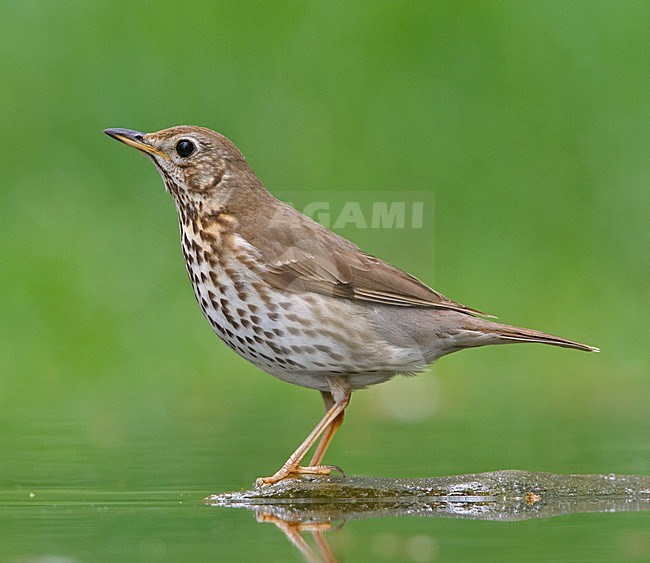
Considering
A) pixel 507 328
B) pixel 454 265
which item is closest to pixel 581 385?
pixel 454 265

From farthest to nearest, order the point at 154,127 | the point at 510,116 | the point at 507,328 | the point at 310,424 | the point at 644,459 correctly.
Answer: the point at 510,116
the point at 154,127
the point at 310,424
the point at 644,459
the point at 507,328

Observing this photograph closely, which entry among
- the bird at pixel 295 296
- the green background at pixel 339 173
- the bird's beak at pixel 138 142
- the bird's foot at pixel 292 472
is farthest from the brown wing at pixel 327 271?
the green background at pixel 339 173

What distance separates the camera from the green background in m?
16.1

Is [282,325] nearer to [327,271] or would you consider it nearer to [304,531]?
[327,271]

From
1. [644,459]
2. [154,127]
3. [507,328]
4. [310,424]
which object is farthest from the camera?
[154,127]

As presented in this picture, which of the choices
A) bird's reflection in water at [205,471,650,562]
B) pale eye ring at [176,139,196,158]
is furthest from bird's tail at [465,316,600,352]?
pale eye ring at [176,139,196,158]

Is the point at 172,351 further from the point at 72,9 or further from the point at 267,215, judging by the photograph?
the point at 267,215

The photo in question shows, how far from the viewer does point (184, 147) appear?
10.7 metres

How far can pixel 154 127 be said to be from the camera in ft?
56.5

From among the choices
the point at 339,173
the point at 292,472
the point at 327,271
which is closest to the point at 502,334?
the point at 327,271

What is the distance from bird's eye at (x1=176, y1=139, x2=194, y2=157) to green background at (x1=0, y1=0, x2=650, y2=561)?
4.02 m

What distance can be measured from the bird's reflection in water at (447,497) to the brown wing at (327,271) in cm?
122

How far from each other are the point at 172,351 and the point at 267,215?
6.08 meters

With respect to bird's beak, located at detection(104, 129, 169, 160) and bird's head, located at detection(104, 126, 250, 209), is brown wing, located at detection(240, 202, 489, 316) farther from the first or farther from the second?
bird's beak, located at detection(104, 129, 169, 160)
